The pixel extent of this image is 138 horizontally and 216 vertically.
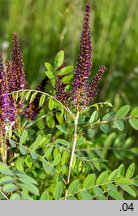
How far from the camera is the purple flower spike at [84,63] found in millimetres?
802

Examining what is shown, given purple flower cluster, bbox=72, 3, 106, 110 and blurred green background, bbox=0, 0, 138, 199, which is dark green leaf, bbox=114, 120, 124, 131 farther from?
blurred green background, bbox=0, 0, 138, 199

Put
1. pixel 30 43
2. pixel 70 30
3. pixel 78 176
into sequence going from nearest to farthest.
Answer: pixel 78 176
pixel 70 30
pixel 30 43

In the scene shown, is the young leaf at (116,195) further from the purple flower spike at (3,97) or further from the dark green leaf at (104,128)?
the purple flower spike at (3,97)

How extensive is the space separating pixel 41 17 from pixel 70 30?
262 mm

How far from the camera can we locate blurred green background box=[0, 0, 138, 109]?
2082mm

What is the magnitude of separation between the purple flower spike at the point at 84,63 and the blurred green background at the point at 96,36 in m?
1.19

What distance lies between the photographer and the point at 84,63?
81 cm

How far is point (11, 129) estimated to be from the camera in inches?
35.9

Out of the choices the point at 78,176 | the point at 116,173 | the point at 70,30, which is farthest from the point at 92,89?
the point at 70,30

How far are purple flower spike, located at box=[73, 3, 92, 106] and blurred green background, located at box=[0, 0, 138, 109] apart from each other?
1.19 meters

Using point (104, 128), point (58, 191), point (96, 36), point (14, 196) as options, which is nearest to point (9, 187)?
point (14, 196)

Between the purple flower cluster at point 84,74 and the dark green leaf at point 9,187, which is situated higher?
the purple flower cluster at point 84,74

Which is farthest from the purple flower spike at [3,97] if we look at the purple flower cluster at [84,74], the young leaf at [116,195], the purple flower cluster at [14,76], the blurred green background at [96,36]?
the blurred green background at [96,36]
